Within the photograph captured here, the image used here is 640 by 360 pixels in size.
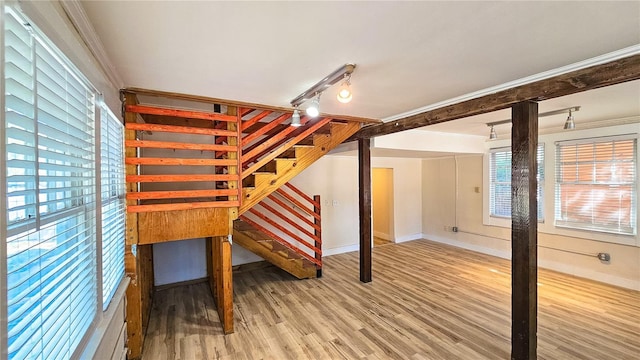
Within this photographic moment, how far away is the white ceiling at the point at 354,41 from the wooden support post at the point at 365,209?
1.68 m

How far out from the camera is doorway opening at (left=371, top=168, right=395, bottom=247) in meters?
6.66

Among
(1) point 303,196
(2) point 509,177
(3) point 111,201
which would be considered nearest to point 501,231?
(2) point 509,177

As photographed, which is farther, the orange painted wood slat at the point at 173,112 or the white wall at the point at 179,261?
the white wall at the point at 179,261

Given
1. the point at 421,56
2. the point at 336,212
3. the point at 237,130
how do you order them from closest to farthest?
the point at 421,56, the point at 237,130, the point at 336,212

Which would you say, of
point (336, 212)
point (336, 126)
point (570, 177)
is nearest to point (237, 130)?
point (336, 126)

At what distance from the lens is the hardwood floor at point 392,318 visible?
99.5 inches

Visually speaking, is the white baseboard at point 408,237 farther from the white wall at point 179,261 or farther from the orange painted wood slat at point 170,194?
the orange painted wood slat at point 170,194

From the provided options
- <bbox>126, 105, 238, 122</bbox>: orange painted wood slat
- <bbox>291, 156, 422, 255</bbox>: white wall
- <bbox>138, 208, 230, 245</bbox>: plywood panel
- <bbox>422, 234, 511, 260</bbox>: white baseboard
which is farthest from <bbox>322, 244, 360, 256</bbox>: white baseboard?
<bbox>126, 105, 238, 122</bbox>: orange painted wood slat

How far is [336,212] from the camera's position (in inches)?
228

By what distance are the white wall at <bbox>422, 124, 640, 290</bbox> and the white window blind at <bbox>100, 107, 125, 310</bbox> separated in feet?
19.9

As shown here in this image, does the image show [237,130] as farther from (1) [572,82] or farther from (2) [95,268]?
(1) [572,82]

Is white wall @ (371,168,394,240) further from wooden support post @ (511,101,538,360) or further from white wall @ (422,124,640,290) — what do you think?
wooden support post @ (511,101,538,360)

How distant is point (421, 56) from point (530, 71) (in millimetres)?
996

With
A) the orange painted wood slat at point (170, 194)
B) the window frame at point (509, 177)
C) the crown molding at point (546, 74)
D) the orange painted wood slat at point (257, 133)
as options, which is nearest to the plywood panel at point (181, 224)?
the orange painted wood slat at point (170, 194)
